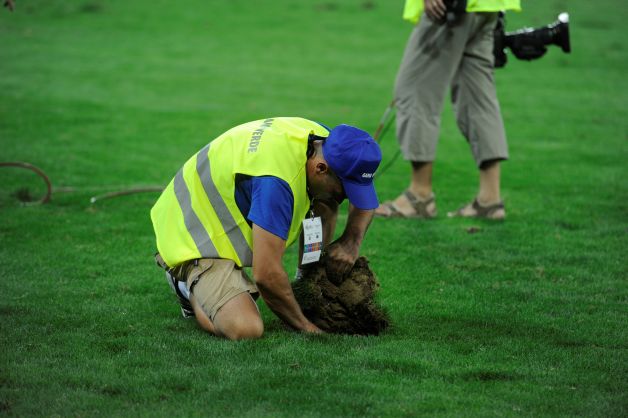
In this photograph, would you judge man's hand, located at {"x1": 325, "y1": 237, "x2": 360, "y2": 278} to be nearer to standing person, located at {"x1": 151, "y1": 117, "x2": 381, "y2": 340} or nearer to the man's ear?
standing person, located at {"x1": 151, "y1": 117, "x2": 381, "y2": 340}

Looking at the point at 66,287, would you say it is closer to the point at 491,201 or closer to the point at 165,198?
the point at 165,198

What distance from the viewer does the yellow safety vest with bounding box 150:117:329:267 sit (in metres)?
5.22

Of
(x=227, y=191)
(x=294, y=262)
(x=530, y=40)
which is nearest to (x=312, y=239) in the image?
(x=227, y=191)

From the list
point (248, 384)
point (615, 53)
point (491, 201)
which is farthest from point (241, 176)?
point (615, 53)

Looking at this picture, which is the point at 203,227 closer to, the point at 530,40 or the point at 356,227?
the point at 356,227

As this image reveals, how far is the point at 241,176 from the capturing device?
532 centimetres

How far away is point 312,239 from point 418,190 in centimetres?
308

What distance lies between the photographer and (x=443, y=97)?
8.13 m

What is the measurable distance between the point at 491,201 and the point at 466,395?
3.99m

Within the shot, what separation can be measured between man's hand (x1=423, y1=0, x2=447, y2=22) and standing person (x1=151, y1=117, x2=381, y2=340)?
259cm

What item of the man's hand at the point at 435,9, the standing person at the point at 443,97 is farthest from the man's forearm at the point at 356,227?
the man's hand at the point at 435,9

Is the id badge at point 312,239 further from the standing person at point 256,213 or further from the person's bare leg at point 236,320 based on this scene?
the person's bare leg at point 236,320

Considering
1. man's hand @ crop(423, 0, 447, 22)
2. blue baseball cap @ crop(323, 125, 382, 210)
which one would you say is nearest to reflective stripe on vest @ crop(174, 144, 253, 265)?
blue baseball cap @ crop(323, 125, 382, 210)

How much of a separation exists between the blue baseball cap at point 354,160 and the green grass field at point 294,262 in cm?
77
